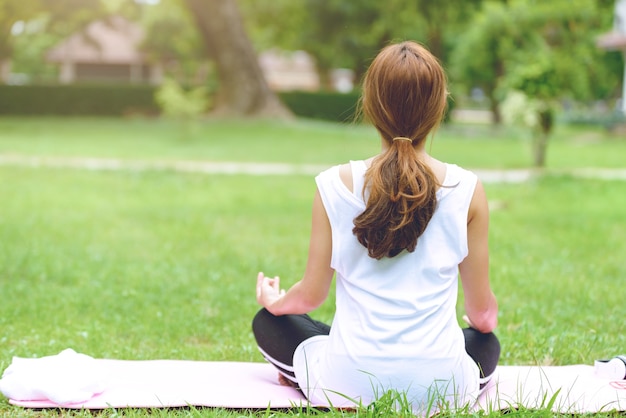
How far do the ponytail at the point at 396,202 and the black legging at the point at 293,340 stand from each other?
1.82 ft

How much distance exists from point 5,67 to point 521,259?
5183 centimetres

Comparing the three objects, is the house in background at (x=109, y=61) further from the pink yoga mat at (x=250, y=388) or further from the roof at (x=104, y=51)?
the pink yoga mat at (x=250, y=388)

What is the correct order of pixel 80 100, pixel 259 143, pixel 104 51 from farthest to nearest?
pixel 104 51 < pixel 80 100 < pixel 259 143

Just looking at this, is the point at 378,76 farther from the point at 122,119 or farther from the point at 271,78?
the point at 271,78

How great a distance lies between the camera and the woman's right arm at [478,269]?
2.65 meters

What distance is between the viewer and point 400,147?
2.54m

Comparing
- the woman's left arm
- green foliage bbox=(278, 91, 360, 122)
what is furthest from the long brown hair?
green foliage bbox=(278, 91, 360, 122)

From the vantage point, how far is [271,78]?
207ft

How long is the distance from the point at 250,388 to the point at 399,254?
971 millimetres

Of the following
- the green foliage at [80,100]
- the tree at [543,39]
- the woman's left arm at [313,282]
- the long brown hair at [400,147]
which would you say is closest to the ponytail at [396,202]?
the long brown hair at [400,147]

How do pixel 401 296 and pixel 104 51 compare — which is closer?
pixel 401 296

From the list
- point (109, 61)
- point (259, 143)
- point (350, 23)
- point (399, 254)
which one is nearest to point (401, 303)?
point (399, 254)

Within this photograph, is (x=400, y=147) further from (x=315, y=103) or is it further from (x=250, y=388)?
(x=315, y=103)

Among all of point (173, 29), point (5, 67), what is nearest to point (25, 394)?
point (173, 29)
